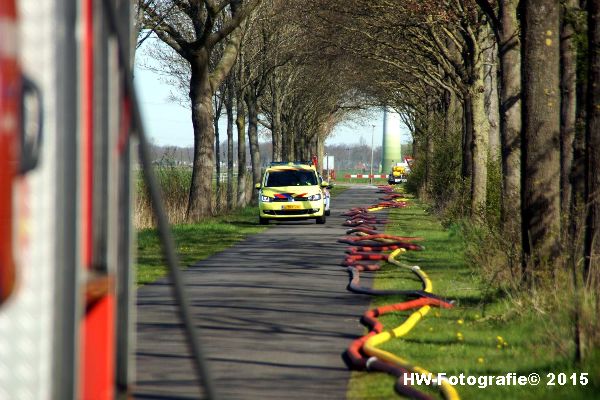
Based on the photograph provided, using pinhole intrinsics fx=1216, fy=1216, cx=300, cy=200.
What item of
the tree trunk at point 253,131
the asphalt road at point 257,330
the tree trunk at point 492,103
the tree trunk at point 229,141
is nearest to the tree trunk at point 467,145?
the tree trunk at point 492,103

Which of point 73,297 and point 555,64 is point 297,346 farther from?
point 73,297

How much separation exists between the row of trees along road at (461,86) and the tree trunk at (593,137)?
15 millimetres

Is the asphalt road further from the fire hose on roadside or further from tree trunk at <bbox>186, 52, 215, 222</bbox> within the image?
tree trunk at <bbox>186, 52, 215, 222</bbox>

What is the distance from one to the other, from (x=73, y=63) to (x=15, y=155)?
41 cm

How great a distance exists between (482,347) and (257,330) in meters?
2.38

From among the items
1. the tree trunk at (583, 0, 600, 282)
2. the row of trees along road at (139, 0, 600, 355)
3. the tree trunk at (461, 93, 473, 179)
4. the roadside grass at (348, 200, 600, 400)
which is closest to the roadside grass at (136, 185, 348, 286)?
the row of trees along road at (139, 0, 600, 355)

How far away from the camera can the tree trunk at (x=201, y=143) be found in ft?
105

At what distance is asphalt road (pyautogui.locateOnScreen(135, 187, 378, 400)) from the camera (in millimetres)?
9039

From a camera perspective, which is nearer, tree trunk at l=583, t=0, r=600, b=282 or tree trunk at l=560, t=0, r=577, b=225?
tree trunk at l=583, t=0, r=600, b=282

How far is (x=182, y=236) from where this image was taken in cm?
2786

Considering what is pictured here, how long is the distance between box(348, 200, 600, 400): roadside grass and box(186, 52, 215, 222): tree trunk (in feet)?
53.1

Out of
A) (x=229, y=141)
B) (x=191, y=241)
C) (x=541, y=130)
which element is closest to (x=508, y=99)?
(x=541, y=130)

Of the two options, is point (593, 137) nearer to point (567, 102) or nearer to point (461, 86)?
point (567, 102)

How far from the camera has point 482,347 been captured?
1082 cm
